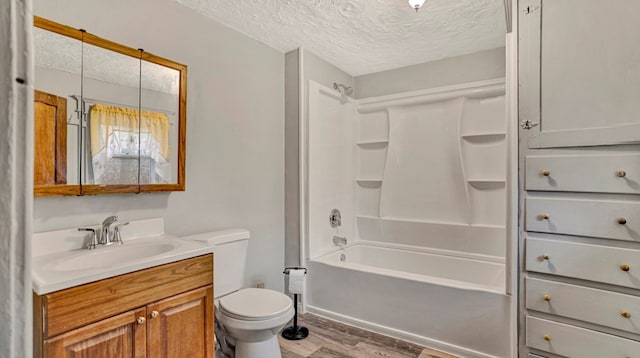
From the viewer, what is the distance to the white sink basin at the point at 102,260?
3.89ft

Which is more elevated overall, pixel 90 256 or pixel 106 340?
pixel 90 256

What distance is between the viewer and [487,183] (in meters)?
2.90

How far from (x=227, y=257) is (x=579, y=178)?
2.07m

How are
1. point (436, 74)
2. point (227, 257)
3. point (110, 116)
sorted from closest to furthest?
A: point (110, 116)
point (227, 257)
point (436, 74)

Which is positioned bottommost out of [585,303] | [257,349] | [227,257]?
[257,349]

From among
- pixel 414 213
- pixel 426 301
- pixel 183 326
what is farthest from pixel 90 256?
pixel 414 213

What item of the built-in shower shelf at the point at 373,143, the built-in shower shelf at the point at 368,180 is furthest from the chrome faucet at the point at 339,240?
the built-in shower shelf at the point at 373,143

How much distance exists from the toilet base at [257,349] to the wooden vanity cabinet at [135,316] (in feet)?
0.91

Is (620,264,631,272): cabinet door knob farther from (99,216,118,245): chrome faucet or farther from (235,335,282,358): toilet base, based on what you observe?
(99,216,118,245): chrome faucet

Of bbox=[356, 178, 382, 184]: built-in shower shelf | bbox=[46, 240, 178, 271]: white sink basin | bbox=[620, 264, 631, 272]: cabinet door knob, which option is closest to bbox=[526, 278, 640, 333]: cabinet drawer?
bbox=[620, 264, 631, 272]: cabinet door knob

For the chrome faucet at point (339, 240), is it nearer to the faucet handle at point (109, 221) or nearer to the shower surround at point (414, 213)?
the shower surround at point (414, 213)

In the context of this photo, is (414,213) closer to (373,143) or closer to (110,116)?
(373,143)

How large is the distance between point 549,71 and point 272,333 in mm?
2150

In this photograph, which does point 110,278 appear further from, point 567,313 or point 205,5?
point 567,313
